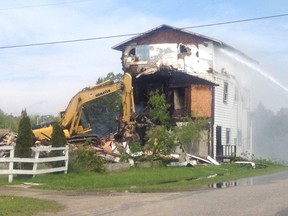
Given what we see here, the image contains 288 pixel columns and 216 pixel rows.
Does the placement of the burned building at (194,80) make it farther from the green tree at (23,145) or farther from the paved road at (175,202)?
the paved road at (175,202)

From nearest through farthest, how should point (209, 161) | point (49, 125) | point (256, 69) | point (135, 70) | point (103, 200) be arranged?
1. point (103, 200)
2. point (49, 125)
3. point (209, 161)
4. point (135, 70)
5. point (256, 69)

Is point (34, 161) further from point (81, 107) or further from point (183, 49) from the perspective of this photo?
point (183, 49)

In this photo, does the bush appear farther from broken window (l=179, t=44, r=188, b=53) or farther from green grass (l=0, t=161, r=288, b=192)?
broken window (l=179, t=44, r=188, b=53)

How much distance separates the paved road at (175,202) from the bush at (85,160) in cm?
557

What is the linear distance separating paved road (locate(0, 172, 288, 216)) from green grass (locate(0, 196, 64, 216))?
43 cm

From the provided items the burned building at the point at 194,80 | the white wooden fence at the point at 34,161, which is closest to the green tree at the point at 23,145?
the white wooden fence at the point at 34,161

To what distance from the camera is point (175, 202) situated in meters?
14.6

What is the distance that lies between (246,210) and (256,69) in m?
32.6

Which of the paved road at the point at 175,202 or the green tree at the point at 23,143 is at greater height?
the green tree at the point at 23,143

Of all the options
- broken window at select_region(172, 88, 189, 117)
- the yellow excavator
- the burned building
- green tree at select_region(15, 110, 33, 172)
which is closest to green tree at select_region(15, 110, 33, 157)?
green tree at select_region(15, 110, 33, 172)

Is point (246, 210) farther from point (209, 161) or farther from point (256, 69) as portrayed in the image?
point (256, 69)

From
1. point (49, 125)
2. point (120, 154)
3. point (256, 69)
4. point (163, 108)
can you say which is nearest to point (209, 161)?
point (163, 108)

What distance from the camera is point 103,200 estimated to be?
15164 mm

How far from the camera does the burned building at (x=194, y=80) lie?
121 feet
